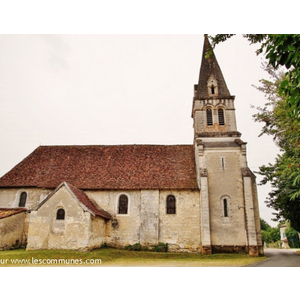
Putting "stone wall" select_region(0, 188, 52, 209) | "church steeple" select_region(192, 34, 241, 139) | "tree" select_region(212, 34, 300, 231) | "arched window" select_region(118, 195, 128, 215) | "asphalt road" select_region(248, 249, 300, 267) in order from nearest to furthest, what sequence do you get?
"tree" select_region(212, 34, 300, 231) → "asphalt road" select_region(248, 249, 300, 267) → "arched window" select_region(118, 195, 128, 215) → "stone wall" select_region(0, 188, 52, 209) → "church steeple" select_region(192, 34, 241, 139)

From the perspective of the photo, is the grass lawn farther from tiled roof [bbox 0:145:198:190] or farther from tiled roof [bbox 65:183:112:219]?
tiled roof [bbox 0:145:198:190]

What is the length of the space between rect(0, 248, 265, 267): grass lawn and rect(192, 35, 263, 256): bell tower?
1.46 meters

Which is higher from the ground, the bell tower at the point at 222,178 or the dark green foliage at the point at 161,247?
the bell tower at the point at 222,178

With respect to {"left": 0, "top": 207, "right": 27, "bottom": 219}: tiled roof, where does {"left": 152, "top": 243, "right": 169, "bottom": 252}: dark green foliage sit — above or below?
below

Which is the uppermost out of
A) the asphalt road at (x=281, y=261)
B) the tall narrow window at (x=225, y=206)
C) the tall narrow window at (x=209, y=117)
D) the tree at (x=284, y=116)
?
the tall narrow window at (x=209, y=117)

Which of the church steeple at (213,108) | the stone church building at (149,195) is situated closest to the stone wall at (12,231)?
the stone church building at (149,195)

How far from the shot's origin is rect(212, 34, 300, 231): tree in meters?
4.80

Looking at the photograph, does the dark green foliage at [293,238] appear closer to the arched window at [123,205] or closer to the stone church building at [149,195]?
the stone church building at [149,195]

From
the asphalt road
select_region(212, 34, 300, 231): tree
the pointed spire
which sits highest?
the pointed spire

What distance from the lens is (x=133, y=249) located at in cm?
1766

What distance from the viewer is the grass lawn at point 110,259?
428 inches

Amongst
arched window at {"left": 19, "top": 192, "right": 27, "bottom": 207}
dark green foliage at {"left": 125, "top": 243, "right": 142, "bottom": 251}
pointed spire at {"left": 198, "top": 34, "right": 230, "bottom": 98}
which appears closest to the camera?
dark green foliage at {"left": 125, "top": 243, "right": 142, "bottom": 251}

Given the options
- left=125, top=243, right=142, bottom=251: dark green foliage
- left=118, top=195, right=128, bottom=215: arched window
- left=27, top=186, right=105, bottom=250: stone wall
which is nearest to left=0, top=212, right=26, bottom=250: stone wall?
left=27, top=186, right=105, bottom=250: stone wall

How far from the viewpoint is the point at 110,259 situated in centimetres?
1280
